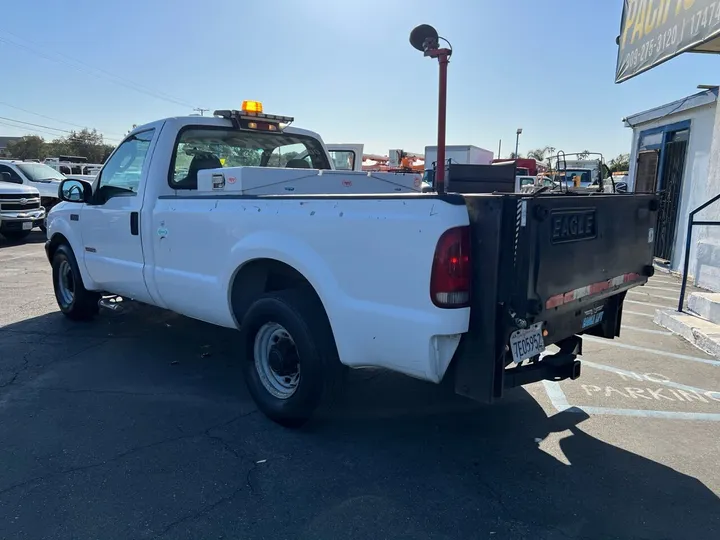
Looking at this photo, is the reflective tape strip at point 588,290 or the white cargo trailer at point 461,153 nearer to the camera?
the reflective tape strip at point 588,290

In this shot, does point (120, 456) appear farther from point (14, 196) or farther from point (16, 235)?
point (16, 235)

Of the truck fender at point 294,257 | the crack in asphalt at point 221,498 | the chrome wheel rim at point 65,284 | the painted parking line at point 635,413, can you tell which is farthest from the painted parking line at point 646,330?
the chrome wheel rim at point 65,284

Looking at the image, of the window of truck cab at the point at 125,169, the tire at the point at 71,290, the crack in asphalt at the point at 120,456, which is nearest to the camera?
the crack in asphalt at the point at 120,456

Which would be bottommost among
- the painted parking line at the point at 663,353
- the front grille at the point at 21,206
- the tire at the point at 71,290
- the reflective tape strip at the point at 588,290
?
the painted parking line at the point at 663,353

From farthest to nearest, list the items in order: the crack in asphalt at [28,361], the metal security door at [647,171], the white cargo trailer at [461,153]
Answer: the white cargo trailer at [461,153]
the metal security door at [647,171]
the crack in asphalt at [28,361]

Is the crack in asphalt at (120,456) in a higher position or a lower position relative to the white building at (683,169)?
lower

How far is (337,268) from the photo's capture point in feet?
10.1

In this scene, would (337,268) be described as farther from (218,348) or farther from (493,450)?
(218,348)

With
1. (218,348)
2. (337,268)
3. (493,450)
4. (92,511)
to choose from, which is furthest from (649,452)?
(218,348)

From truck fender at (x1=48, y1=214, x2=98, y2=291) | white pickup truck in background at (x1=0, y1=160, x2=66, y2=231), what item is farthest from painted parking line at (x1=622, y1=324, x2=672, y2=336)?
white pickup truck in background at (x1=0, y1=160, x2=66, y2=231)

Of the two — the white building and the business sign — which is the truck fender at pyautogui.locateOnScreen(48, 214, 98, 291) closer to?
the business sign

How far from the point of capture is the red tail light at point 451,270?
104 inches

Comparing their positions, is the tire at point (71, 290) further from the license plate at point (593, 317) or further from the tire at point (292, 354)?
the license plate at point (593, 317)

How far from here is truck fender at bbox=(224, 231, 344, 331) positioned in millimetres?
3146
